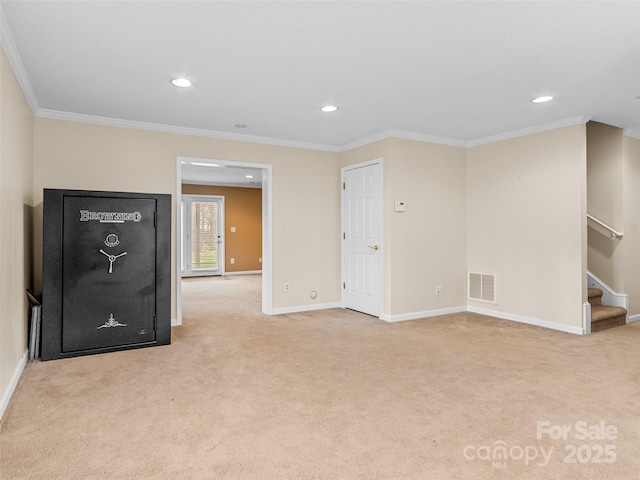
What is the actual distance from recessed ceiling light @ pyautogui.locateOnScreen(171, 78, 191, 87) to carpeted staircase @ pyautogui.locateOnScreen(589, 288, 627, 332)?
15.6 feet

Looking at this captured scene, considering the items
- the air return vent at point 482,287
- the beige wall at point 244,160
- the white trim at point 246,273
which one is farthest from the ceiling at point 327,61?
the white trim at point 246,273

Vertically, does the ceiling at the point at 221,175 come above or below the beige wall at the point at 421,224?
above

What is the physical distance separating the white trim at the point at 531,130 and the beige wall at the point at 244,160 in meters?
1.97

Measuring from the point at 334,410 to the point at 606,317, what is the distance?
3.77 m

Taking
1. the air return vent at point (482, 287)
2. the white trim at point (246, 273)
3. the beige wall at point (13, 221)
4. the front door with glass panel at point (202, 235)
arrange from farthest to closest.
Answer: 1. the white trim at point (246, 273)
2. the front door with glass panel at point (202, 235)
3. the air return vent at point (482, 287)
4. the beige wall at point (13, 221)

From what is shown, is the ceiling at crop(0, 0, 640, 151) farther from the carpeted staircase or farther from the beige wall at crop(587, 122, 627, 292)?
the carpeted staircase

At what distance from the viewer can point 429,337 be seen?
4.45 metres

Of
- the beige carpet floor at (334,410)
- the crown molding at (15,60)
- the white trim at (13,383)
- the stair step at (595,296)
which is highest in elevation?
the crown molding at (15,60)

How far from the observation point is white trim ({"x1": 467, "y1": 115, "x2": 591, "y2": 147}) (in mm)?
4508

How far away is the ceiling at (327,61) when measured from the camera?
240 centimetres

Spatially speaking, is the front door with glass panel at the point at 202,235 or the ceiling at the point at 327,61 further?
the front door with glass panel at the point at 202,235

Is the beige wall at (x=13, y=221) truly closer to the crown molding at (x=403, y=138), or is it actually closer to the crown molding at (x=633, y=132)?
the crown molding at (x=403, y=138)

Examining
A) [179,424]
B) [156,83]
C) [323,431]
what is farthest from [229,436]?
[156,83]

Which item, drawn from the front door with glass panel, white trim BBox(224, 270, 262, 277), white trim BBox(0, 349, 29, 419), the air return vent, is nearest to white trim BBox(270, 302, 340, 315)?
the air return vent
